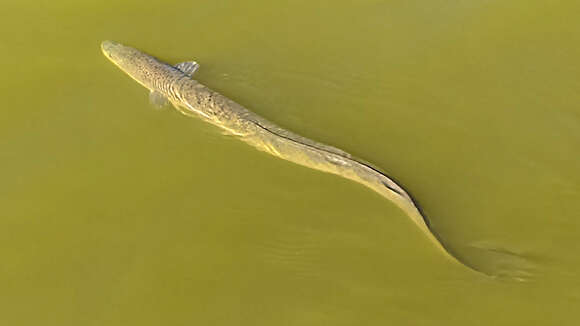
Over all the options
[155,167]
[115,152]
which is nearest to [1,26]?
[115,152]

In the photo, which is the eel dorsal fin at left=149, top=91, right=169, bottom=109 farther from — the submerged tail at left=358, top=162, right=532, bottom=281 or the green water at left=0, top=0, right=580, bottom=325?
the submerged tail at left=358, top=162, right=532, bottom=281

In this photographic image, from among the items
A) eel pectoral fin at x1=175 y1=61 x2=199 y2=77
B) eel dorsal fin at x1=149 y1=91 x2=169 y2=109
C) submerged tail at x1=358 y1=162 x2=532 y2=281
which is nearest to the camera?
submerged tail at x1=358 y1=162 x2=532 y2=281

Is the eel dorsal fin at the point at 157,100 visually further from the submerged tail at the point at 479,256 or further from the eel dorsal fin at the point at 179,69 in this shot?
the submerged tail at the point at 479,256

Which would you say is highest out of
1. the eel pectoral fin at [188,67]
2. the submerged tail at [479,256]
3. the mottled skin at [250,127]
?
the eel pectoral fin at [188,67]

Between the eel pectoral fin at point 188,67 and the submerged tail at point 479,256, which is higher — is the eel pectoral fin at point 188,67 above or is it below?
above

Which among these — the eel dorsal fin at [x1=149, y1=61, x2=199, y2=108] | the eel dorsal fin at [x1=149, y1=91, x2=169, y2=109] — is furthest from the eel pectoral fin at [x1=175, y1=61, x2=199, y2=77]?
the eel dorsal fin at [x1=149, y1=91, x2=169, y2=109]

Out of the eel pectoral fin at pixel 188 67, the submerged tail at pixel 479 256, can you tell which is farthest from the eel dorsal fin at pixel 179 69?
the submerged tail at pixel 479 256
